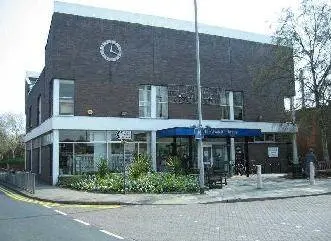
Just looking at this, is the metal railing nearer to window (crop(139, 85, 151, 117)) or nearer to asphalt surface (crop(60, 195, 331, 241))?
asphalt surface (crop(60, 195, 331, 241))

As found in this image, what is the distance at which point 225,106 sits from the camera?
3441 cm

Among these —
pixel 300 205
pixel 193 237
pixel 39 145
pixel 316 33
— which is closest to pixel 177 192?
pixel 300 205

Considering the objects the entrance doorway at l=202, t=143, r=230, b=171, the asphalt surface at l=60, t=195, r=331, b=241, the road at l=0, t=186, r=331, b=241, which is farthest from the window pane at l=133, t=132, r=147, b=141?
the asphalt surface at l=60, t=195, r=331, b=241

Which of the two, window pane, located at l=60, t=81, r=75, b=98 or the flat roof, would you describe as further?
the flat roof

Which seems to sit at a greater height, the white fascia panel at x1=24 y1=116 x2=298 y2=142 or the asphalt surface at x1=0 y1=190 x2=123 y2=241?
the white fascia panel at x1=24 y1=116 x2=298 y2=142

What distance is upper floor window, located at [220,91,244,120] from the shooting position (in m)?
34.3

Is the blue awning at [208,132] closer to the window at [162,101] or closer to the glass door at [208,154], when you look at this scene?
the window at [162,101]

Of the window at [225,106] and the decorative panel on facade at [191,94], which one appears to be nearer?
the decorative panel on facade at [191,94]

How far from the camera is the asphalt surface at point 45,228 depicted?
9766 millimetres

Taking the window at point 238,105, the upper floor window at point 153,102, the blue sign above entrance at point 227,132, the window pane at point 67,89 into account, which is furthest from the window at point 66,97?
the window at point 238,105

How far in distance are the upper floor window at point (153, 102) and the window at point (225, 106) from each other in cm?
504

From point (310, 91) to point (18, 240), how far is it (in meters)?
23.2

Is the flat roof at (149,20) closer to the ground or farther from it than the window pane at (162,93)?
farther from it

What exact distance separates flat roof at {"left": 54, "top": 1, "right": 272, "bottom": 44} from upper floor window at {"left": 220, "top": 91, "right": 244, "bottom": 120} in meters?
4.74
